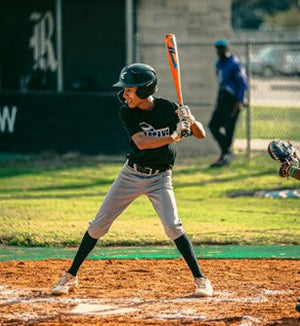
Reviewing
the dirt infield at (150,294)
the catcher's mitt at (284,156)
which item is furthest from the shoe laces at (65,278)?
the catcher's mitt at (284,156)

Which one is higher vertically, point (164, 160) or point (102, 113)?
point (164, 160)

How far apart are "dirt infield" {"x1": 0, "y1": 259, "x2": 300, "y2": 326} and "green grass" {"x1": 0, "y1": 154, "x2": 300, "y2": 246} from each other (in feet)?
4.20

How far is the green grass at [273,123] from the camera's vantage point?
2064 cm

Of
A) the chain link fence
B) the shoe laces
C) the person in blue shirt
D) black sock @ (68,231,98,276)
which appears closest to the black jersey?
black sock @ (68,231,98,276)

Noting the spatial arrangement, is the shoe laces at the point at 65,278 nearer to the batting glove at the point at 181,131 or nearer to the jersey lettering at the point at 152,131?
the jersey lettering at the point at 152,131

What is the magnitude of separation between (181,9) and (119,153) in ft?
10.2

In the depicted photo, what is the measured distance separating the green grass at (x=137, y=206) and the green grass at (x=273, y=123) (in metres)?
3.79

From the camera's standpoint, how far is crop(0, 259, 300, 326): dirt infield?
6430 millimetres

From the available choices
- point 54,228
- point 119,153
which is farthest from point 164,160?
point 119,153

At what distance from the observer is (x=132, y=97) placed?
6988mm

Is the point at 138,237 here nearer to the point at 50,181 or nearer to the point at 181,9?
the point at 50,181

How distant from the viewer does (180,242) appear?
7.10m

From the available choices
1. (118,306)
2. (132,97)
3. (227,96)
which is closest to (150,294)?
(118,306)

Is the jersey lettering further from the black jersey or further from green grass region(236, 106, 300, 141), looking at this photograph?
green grass region(236, 106, 300, 141)
